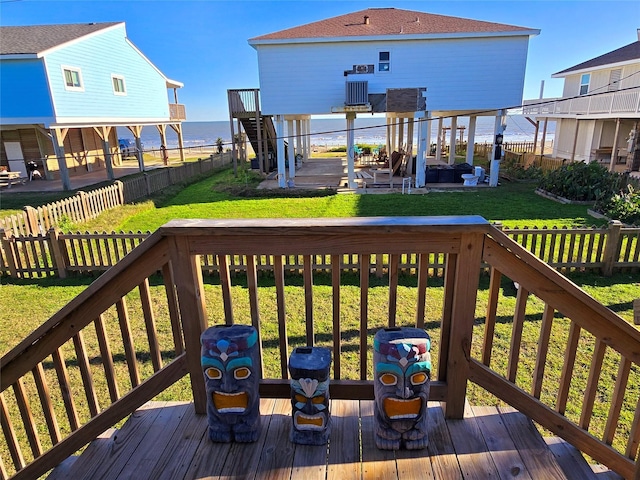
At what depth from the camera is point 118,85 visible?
19.8 metres

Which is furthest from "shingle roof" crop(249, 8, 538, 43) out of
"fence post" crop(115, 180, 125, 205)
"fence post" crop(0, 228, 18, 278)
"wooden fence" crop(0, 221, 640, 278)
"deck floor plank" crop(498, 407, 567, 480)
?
"deck floor plank" crop(498, 407, 567, 480)

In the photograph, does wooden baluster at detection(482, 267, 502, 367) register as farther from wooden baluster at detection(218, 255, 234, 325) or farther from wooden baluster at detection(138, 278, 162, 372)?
wooden baluster at detection(138, 278, 162, 372)

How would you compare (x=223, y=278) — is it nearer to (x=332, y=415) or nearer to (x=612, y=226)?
(x=332, y=415)

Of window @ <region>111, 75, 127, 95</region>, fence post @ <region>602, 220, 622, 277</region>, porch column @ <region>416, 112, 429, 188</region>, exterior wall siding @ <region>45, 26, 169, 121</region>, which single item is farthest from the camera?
window @ <region>111, 75, 127, 95</region>

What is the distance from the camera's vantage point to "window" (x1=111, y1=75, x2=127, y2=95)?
1938cm

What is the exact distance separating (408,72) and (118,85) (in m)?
14.3

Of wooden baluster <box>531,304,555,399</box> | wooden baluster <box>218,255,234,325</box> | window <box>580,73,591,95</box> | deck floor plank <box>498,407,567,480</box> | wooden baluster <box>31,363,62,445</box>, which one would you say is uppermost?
window <box>580,73,591,95</box>

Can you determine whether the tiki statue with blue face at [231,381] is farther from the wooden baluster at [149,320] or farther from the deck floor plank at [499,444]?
the deck floor plank at [499,444]

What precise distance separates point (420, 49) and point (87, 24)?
1608 cm

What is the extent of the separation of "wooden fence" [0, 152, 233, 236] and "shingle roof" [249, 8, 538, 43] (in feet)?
21.7

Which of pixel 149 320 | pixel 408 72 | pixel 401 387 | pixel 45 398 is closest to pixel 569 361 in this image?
pixel 401 387

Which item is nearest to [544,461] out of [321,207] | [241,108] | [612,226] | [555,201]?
[612,226]

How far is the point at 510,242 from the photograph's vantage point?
6.55 ft

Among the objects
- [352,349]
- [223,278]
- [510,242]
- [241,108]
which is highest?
[241,108]
